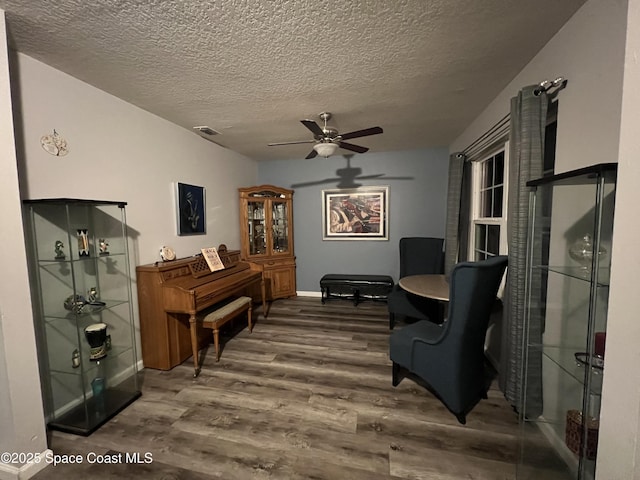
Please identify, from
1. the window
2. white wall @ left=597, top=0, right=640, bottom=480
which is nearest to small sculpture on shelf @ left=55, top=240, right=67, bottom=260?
white wall @ left=597, top=0, right=640, bottom=480

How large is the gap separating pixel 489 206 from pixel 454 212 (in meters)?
0.37

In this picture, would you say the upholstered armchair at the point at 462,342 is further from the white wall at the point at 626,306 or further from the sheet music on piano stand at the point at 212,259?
the sheet music on piano stand at the point at 212,259

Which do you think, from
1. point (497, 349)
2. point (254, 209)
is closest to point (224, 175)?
point (254, 209)

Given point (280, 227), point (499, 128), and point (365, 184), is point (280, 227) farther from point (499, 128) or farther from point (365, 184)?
point (499, 128)

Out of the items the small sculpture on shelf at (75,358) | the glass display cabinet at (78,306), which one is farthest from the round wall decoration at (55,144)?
the small sculpture on shelf at (75,358)

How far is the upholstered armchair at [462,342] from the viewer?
1.58 m

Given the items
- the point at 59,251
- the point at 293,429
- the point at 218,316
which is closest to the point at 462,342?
the point at 293,429

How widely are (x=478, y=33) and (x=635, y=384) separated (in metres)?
1.76

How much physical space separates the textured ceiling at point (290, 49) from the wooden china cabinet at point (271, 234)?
1706mm

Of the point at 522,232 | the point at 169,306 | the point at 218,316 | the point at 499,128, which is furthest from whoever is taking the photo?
the point at 218,316

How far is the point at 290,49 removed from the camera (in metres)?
1.59

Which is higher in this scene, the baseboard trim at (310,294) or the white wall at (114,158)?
the white wall at (114,158)

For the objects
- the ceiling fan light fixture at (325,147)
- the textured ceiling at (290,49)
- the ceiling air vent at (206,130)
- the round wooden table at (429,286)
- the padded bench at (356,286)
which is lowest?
the padded bench at (356,286)

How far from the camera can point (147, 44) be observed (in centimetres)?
154
